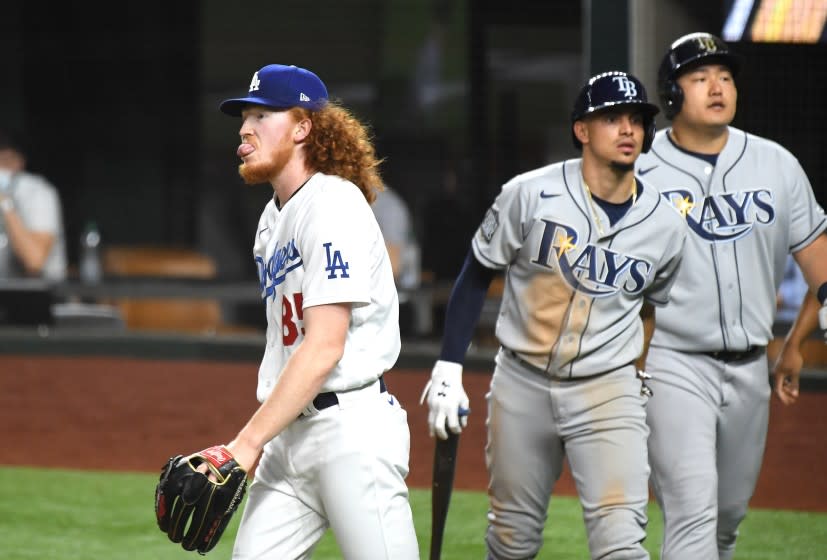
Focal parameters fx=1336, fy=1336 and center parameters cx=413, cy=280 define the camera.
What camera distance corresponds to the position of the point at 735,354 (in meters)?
4.01

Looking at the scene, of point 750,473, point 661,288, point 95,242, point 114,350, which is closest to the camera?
point 661,288

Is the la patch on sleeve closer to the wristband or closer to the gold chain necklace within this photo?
the gold chain necklace

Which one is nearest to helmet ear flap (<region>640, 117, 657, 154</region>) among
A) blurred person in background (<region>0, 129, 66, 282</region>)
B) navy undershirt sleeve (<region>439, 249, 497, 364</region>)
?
navy undershirt sleeve (<region>439, 249, 497, 364</region>)

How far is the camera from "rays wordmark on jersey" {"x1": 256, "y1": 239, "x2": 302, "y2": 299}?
2828 millimetres

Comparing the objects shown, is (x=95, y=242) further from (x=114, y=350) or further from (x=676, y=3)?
(x=676, y=3)

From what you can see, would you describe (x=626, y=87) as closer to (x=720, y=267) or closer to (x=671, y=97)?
(x=671, y=97)

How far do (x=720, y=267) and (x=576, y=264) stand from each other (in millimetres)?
568

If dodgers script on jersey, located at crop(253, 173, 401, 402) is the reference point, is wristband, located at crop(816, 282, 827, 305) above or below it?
below

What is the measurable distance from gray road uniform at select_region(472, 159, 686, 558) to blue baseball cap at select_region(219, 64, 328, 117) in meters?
0.95

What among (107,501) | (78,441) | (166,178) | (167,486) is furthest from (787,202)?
(166,178)

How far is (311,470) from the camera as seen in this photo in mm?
2826

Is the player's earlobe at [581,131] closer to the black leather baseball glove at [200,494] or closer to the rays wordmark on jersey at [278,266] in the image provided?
the rays wordmark on jersey at [278,266]

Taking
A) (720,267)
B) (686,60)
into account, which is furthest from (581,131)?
(720,267)

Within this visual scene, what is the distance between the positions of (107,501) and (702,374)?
3238 millimetres
